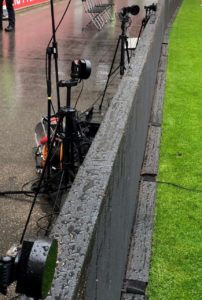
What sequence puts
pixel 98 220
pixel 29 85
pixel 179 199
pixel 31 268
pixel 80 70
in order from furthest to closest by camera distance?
pixel 29 85 → pixel 179 199 → pixel 80 70 → pixel 98 220 → pixel 31 268

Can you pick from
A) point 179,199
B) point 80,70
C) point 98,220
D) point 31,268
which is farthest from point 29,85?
point 31,268

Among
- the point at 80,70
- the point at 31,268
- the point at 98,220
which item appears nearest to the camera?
the point at 31,268

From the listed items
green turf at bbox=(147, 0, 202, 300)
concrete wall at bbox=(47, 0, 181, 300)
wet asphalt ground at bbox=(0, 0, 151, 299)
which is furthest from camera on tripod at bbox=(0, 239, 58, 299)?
wet asphalt ground at bbox=(0, 0, 151, 299)

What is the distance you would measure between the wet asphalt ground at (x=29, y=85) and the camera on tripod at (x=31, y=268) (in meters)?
2.93

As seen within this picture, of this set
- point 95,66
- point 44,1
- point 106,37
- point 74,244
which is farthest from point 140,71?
point 44,1

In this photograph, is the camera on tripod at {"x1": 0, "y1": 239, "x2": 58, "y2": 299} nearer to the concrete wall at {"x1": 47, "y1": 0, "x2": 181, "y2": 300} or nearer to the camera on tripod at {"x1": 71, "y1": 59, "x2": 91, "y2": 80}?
the concrete wall at {"x1": 47, "y1": 0, "x2": 181, "y2": 300}

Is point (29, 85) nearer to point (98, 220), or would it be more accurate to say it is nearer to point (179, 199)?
point (179, 199)

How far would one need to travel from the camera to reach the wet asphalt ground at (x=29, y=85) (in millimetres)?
5141

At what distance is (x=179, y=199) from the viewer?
5750 mm

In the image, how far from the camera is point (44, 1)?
2134 cm

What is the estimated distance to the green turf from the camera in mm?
4262

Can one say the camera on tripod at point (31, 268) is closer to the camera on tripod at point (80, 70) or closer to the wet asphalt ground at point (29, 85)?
the wet asphalt ground at point (29, 85)

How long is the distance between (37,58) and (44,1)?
9.98 meters

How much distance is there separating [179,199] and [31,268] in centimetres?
442
